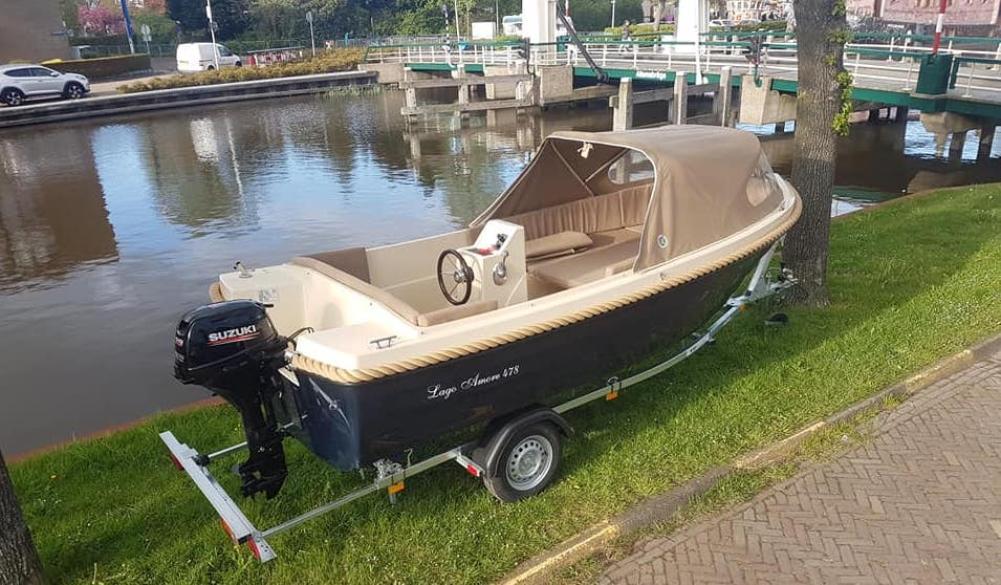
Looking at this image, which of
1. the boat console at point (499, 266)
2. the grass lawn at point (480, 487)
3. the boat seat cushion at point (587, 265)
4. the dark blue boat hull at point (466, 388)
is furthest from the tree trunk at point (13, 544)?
the boat seat cushion at point (587, 265)

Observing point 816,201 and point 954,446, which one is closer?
point 954,446

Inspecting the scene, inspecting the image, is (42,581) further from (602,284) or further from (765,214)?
(765,214)

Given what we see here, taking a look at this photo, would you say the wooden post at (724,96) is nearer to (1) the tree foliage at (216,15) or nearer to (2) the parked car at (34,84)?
(2) the parked car at (34,84)

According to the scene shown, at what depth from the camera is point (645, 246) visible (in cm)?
512

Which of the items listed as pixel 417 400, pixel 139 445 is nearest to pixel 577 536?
pixel 417 400

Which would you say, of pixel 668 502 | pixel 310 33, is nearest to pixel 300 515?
pixel 668 502

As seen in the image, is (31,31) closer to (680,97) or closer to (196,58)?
(196,58)

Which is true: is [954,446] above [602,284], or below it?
below

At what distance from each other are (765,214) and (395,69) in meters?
37.5

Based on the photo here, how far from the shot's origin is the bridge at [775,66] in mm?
16984

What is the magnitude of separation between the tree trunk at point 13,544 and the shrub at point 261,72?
121 feet

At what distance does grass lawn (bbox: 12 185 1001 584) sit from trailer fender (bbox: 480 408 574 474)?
349mm

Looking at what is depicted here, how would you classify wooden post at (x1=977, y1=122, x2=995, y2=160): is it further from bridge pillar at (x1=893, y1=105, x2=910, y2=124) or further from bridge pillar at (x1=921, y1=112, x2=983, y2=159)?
bridge pillar at (x1=893, y1=105, x2=910, y2=124)

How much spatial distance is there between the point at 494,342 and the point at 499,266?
91cm
